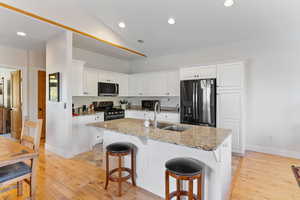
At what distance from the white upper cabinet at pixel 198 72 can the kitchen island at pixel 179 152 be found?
1.95 m

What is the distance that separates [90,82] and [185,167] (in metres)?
3.32

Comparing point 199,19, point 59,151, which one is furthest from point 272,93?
point 59,151

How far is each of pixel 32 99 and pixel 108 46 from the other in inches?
108

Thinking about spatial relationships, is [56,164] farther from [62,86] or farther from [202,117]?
[202,117]

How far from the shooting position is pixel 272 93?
11.5 ft

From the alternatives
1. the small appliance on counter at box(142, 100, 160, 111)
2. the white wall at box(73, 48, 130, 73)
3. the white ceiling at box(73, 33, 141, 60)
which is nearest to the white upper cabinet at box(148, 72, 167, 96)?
the small appliance on counter at box(142, 100, 160, 111)

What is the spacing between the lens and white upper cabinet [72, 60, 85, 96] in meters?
3.43

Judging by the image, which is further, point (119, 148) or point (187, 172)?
point (119, 148)

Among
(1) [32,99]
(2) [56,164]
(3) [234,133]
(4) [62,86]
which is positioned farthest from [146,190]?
(1) [32,99]

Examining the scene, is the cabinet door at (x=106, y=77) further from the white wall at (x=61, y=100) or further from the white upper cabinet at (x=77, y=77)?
the white wall at (x=61, y=100)

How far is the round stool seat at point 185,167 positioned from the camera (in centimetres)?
141

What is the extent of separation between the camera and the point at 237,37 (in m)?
3.62

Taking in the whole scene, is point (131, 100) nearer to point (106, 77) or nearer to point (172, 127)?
point (106, 77)

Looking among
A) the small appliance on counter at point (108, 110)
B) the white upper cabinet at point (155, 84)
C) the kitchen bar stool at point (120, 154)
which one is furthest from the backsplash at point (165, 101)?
the kitchen bar stool at point (120, 154)
